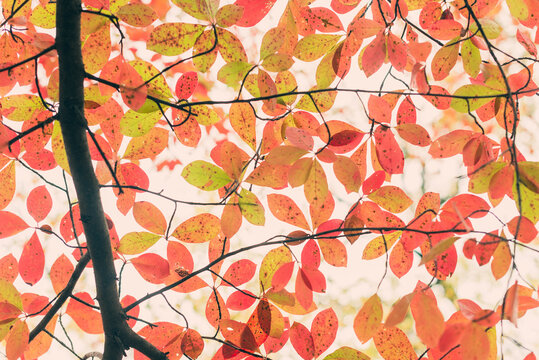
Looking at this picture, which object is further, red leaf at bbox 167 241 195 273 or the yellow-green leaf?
red leaf at bbox 167 241 195 273

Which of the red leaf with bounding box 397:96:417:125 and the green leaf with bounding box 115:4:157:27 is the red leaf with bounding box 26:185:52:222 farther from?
the red leaf with bounding box 397:96:417:125

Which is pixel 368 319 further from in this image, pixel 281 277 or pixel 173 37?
pixel 173 37

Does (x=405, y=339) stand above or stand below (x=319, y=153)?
below

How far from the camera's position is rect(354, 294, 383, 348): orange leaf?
0.65 m

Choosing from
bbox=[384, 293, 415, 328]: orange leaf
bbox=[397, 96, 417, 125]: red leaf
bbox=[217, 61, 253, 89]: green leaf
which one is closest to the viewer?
bbox=[384, 293, 415, 328]: orange leaf

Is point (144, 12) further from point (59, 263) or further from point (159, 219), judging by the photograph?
point (59, 263)

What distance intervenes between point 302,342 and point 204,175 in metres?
0.39

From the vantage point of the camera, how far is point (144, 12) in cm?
62

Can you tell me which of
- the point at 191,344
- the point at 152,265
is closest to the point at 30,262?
the point at 152,265

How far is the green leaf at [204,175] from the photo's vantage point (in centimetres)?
68

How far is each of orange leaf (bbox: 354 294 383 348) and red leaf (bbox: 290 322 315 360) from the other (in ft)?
0.55

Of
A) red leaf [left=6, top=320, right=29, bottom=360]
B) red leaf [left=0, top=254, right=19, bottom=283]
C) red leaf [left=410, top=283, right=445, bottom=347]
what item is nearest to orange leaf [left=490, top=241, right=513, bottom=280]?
red leaf [left=410, top=283, right=445, bottom=347]

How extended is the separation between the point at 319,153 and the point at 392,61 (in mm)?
229

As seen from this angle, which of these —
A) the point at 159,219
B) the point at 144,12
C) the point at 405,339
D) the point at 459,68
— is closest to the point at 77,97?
the point at 144,12
